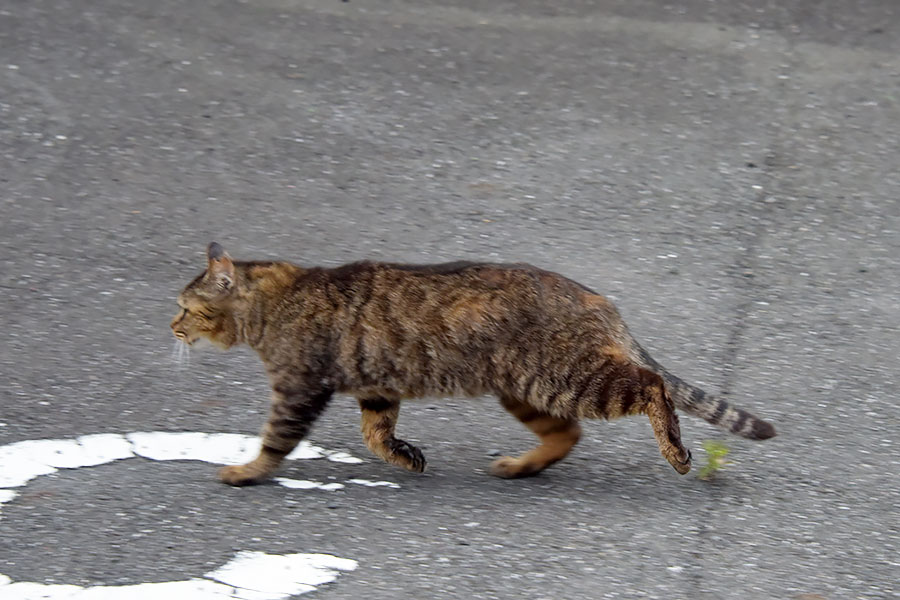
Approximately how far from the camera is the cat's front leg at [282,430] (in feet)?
15.0

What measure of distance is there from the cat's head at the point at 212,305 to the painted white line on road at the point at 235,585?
1.18 m

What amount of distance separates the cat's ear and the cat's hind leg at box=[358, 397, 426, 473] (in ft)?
2.46

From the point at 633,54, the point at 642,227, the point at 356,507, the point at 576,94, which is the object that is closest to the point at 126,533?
the point at 356,507

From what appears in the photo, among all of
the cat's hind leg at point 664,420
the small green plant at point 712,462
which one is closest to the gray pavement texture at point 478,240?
the small green plant at point 712,462

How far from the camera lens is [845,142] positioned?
778 centimetres

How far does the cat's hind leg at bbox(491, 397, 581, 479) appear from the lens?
186 inches

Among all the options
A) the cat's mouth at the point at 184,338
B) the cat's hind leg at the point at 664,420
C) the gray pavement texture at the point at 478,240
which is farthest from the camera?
the cat's mouth at the point at 184,338

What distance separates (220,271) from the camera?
4805 mm

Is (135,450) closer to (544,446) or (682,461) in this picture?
(544,446)

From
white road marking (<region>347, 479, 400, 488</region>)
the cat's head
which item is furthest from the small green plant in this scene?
the cat's head

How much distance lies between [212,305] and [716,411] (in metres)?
2.14

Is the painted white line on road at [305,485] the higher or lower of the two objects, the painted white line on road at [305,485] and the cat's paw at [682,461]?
the lower

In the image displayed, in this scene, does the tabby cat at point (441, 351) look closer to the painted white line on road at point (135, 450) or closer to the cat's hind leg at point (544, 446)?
the cat's hind leg at point (544, 446)

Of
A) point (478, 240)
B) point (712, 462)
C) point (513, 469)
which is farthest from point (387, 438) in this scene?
point (478, 240)
